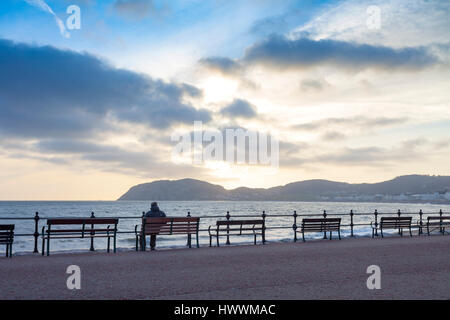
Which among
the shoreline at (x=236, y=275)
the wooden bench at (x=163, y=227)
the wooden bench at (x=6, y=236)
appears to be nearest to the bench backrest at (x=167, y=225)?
the wooden bench at (x=163, y=227)

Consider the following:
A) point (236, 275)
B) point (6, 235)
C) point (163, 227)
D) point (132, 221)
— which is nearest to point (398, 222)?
point (163, 227)

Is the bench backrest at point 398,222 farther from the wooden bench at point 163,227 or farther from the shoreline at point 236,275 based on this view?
the wooden bench at point 163,227

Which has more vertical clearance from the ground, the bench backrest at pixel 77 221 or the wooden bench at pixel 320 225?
the bench backrest at pixel 77 221

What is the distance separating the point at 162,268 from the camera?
32.8ft

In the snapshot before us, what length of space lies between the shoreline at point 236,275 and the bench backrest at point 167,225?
0.99 metres

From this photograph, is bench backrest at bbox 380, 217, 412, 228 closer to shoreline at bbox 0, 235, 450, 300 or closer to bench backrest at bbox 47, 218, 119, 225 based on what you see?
shoreline at bbox 0, 235, 450, 300

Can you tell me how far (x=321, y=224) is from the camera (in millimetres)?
17656

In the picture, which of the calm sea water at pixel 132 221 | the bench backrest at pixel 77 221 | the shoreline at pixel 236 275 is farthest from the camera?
the calm sea water at pixel 132 221

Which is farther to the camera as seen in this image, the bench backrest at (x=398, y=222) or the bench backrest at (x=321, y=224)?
the bench backrest at (x=398, y=222)

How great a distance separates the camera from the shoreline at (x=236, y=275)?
23.9ft

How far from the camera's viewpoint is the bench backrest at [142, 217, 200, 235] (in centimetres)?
1441

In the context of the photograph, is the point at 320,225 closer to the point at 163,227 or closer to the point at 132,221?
the point at 163,227

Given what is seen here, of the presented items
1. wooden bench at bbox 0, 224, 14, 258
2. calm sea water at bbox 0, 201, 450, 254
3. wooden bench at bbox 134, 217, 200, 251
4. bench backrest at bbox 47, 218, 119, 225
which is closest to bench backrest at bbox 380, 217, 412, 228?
calm sea water at bbox 0, 201, 450, 254
